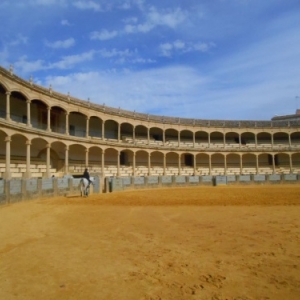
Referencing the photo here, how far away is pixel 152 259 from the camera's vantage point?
5.51 meters

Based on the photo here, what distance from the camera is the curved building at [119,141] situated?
77.9 ft

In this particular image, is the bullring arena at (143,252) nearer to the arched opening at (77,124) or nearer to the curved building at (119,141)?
the curved building at (119,141)

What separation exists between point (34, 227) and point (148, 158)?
29.1 m

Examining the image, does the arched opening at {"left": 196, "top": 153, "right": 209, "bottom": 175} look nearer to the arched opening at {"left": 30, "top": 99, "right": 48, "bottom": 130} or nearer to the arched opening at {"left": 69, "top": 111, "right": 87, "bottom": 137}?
the arched opening at {"left": 69, "top": 111, "right": 87, "bottom": 137}

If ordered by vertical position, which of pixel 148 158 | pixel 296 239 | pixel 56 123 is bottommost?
pixel 296 239

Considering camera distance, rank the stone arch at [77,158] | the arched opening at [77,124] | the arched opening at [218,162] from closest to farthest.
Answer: the stone arch at [77,158]
the arched opening at [77,124]
the arched opening at [218,162]

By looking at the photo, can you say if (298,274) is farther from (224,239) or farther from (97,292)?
(97,292)

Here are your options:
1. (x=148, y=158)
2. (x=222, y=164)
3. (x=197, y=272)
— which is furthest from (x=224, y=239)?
(x=222, y=164)

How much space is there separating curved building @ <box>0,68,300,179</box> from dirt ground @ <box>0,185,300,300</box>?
15615 mm

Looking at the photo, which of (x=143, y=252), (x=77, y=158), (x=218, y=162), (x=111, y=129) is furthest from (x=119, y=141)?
(x=143, y=252)

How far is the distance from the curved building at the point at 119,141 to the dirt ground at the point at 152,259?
1562 cm

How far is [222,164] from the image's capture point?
44.2m

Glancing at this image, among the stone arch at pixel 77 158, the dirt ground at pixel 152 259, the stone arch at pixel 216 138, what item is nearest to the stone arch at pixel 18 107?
the stone arch at pixel 77 158

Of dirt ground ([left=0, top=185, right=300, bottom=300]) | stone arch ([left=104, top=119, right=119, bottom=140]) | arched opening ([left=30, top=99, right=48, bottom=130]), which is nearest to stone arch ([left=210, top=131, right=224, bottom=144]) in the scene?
stone arch ([left=104, top=119, right=119, bottom=140])
